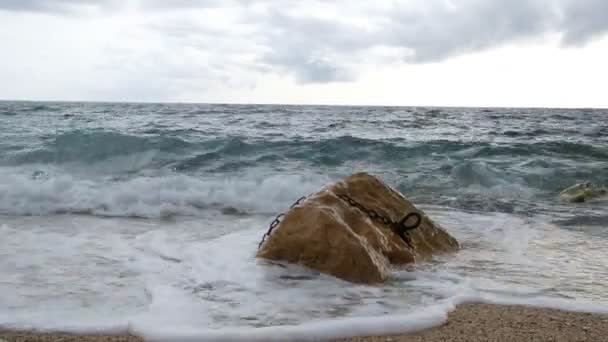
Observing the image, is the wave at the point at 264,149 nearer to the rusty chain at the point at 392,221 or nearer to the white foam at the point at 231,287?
the white foam at the point at 231,287

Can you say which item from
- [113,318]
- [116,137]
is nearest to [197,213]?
[113,318]

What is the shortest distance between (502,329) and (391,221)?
5.57ft

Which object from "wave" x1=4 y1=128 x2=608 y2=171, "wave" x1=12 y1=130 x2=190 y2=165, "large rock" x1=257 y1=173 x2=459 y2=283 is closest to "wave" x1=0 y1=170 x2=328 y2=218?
"large rock" x1=257 y1=173 x2=459 y2=283

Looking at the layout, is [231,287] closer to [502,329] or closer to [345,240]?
[345,240]

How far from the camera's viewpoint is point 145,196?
6664mm

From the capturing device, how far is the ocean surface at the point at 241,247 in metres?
2.77

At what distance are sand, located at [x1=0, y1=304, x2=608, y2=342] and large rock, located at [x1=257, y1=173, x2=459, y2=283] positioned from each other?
736mm

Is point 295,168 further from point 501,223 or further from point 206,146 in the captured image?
point 501,223

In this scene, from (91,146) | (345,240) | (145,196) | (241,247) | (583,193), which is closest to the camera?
(345,240)

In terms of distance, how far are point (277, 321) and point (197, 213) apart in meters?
3.53

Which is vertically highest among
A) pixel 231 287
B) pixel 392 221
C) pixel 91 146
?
pixel 91 146

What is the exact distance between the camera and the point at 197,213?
19.8 ft

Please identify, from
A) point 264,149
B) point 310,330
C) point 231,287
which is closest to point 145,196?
point 231,287

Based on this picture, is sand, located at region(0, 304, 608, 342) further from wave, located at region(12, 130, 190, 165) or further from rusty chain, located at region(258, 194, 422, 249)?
wave, located at region(12, 130, 190, 165)
